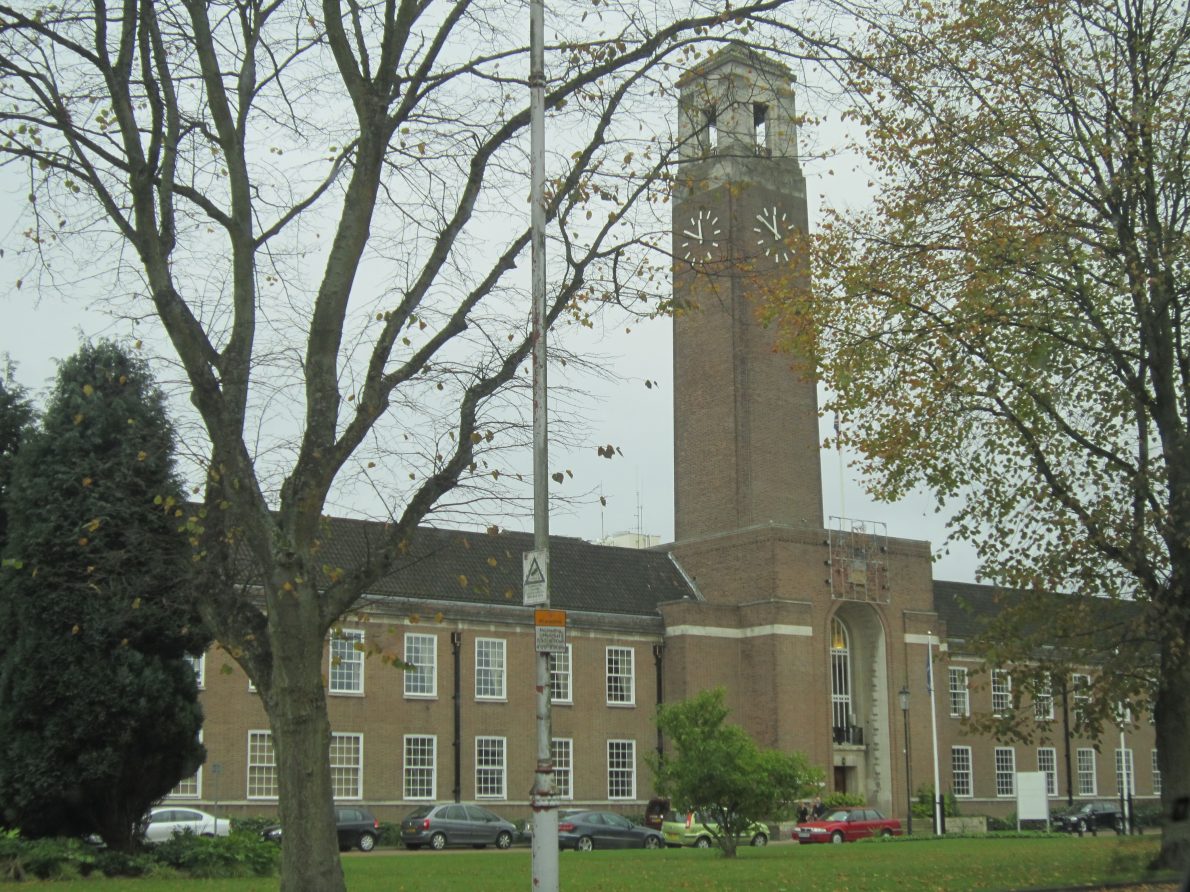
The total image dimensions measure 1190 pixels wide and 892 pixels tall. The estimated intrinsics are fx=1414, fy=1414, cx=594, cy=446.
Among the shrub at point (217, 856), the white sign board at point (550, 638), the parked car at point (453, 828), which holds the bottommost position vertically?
the parked car at point (453, 828)

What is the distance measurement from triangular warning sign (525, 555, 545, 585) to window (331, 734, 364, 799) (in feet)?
110

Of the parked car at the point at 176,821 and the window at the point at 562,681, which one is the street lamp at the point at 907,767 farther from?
the parked car at the point at 176,821

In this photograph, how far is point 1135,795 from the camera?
219 ft

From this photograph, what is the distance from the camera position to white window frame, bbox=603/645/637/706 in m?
52.5

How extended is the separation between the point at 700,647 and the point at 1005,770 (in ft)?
58.7

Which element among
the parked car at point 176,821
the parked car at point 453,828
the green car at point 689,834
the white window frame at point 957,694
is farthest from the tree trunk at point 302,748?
the white window frame at point 957,694

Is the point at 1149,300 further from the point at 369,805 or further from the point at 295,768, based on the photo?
the point at 369,805

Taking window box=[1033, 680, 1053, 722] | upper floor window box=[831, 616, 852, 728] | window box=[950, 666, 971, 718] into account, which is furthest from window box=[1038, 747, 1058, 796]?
window box=[1033, 680, 1053, 722]

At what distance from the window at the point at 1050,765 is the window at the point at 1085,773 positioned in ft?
4.76

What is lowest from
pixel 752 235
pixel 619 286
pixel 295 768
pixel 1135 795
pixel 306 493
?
pixel 1135 795

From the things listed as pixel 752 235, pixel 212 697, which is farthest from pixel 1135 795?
→ pixel 212 697

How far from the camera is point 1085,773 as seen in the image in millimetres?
65312

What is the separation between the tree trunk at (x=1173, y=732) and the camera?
20.0 meters

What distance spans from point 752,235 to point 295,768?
4463 cm
